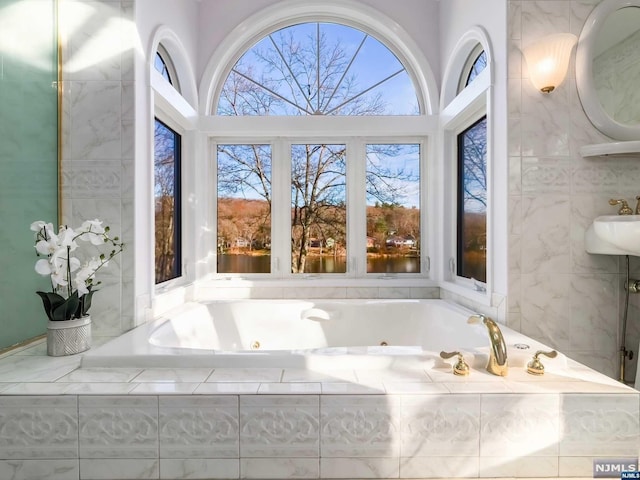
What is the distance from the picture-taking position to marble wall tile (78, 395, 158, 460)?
3.94 ft

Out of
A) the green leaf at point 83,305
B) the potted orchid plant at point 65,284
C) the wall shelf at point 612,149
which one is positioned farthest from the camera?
the wall shelf at point 612,149

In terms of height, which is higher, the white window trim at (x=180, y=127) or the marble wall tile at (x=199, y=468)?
the white window trim at (x=180, y=127)

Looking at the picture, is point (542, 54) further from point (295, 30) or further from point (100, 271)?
point (100, 271)

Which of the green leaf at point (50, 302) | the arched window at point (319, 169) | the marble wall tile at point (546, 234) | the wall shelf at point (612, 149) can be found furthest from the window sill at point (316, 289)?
the wall shelf at point (612, 149)

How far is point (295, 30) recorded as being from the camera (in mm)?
2887

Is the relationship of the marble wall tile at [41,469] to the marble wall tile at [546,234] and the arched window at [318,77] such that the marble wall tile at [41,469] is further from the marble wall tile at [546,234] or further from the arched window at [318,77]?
the arched window at [318,77]

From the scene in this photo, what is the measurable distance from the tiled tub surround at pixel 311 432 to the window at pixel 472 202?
3.83ft

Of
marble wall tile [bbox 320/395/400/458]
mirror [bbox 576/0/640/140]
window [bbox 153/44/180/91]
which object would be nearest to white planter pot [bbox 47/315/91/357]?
marble wall tile [bbox 320/395/400/458]

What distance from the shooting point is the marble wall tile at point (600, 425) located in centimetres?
121

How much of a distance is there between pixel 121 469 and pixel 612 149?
237 centimetres

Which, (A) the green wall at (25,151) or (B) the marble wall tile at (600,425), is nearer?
(B) the marble wall tile at (600,425)

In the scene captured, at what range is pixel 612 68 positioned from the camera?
1.89m

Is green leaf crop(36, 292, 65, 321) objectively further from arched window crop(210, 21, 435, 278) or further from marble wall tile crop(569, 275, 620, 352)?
marble wall tile crop(569, 275, 620, 352)

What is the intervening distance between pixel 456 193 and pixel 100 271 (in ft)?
7.35
